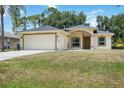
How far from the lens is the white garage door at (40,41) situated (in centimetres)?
2720

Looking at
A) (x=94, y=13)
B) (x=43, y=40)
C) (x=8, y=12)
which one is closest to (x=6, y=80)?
(x=43, y=40)

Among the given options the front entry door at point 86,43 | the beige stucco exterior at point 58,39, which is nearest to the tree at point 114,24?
the front entry door at point 86,43

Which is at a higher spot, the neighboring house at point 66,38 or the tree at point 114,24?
the tree at point 114,24

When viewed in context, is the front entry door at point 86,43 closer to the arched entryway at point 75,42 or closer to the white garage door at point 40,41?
the arched entryway at point 75,42

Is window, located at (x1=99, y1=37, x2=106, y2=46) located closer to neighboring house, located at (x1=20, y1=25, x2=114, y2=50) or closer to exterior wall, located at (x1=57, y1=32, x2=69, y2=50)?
neighboring house, located at (x1=20, y1=25, x2=114, y2=50)

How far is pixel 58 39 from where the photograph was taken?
26750 mm

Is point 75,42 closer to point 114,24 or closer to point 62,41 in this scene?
point 62,41

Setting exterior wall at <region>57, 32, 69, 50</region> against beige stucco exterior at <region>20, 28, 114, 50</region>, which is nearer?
exterior wall at <region>57, 32, 69, 50</region>

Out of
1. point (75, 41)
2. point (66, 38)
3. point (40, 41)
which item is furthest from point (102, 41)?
point (40, 41)

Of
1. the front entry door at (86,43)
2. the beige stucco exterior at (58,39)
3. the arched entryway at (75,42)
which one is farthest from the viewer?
the front entry door at (86,43)

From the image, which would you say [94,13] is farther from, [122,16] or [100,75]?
[100,75]

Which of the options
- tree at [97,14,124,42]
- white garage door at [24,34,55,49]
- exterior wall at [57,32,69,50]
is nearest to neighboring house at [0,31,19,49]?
white garage door at [24,34,55,49]

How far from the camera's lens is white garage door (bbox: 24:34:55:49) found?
27203 mm
